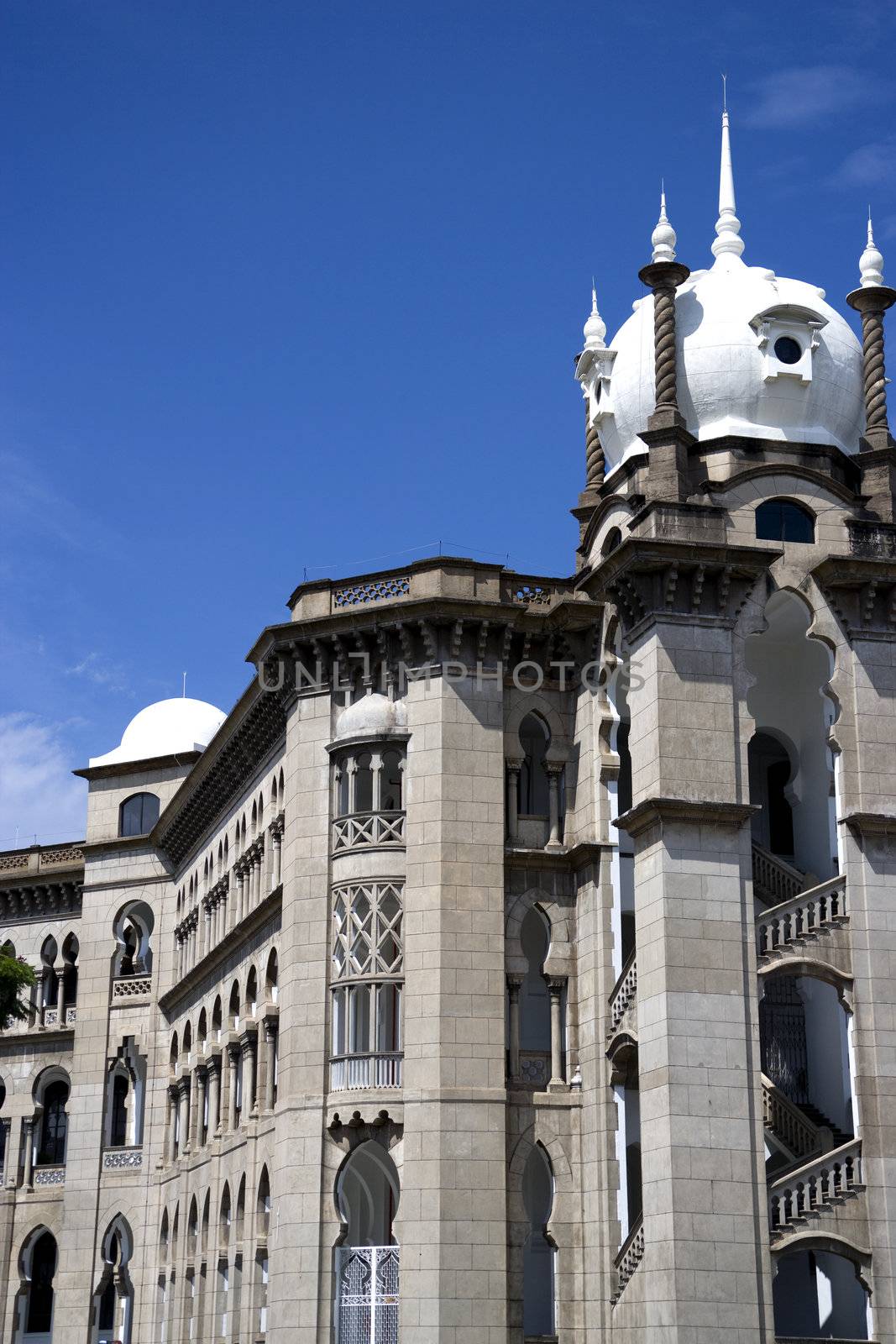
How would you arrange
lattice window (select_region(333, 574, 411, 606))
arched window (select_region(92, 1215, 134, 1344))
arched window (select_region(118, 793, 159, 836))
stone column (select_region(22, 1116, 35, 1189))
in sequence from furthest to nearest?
arched window (select_region(118, 793, 159, 836))
stone column (select_region(22, 1116, 35, 1189))
arched window (select_region(92, 1215, 134, 1344))
lattice window (select_region(333, 574, 411, 606))

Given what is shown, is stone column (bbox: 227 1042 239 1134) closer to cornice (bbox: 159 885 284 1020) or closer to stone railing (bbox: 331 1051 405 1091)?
cornice (bbox: 159 885 284 1020)

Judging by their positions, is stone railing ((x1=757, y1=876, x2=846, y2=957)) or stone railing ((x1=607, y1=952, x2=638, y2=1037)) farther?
stone railing ((x1=607, y1=952, x2=638, y2=1037))

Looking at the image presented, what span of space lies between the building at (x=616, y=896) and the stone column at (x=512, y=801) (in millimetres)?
48

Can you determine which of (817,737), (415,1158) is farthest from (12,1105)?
(817,737)

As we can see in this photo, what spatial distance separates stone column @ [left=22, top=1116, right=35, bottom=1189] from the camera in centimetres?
6431

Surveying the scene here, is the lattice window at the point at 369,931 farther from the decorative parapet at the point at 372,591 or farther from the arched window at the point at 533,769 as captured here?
the decorative parapet at the point at 372,591

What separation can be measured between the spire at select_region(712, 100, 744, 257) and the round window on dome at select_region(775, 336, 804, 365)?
4416mm

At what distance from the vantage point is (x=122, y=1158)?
201 feet

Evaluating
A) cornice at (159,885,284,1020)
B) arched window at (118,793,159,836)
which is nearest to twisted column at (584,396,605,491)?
cornice at (159,885,284,1020)

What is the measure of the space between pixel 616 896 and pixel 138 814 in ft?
95.0

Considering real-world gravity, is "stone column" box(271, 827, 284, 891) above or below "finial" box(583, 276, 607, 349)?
below

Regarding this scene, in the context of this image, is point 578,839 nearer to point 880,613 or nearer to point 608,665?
point 608,665

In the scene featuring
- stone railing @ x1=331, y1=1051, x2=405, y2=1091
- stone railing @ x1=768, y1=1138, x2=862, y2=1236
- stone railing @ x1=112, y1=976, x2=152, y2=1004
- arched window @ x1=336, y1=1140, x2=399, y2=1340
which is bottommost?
arched window @ x1=336, y1=1140, x2=399, y2=1340

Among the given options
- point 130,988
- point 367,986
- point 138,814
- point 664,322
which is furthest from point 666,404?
point 130,988
